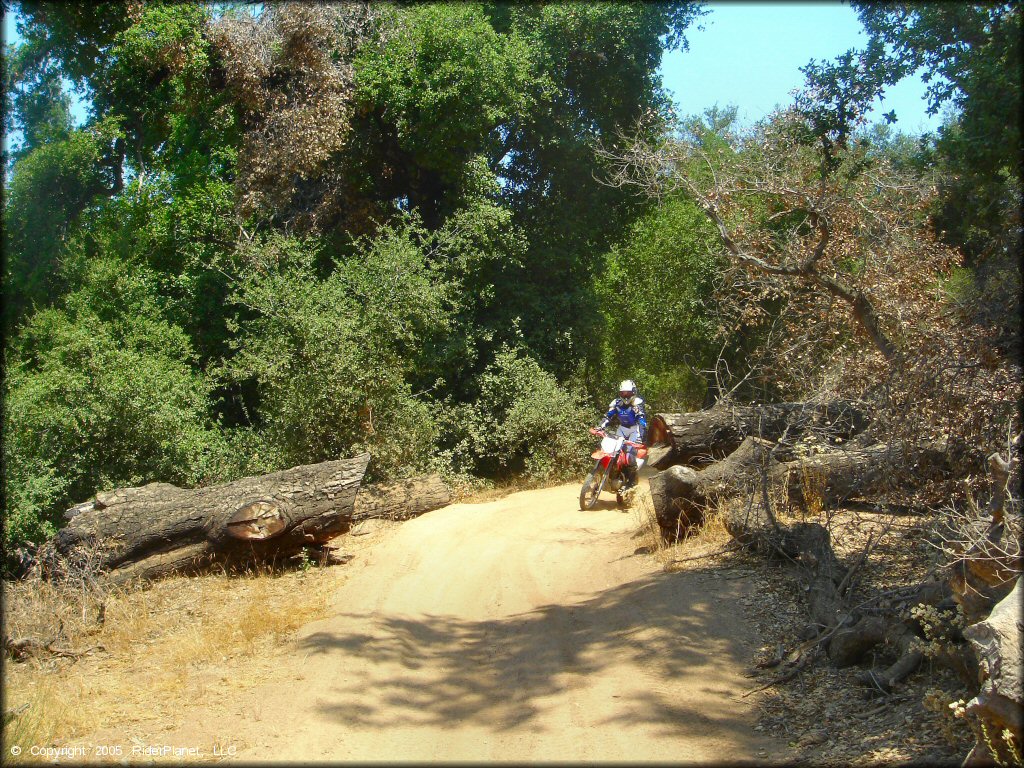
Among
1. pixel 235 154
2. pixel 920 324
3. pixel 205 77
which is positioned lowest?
pixel 920 324

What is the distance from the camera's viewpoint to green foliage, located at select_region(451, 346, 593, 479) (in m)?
16.1

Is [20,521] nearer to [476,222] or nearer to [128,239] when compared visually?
[128,239]

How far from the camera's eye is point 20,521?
473 inches

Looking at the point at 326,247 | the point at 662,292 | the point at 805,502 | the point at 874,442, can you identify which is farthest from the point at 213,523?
the point at 662,292

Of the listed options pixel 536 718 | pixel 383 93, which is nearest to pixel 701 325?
pixel 383 93

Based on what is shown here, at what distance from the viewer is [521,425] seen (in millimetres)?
16172

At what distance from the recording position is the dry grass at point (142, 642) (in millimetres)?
6312

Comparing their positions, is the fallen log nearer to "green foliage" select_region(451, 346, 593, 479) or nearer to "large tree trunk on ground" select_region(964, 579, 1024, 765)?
"large tree trunk on ground" select_region(964, 579, 1024, 765)

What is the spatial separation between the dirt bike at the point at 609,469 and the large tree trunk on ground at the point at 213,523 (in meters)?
3.56

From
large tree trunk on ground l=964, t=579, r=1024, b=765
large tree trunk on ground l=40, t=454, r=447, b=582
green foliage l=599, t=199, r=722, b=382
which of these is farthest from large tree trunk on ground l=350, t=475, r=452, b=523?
green foliage l=599, t=199, r=722, b=382

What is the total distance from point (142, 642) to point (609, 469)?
665 centimetres

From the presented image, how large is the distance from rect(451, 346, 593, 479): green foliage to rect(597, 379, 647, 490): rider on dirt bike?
10.9 ft

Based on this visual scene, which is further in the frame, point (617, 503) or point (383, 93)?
point (383, 93)

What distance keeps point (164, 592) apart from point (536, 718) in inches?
222
